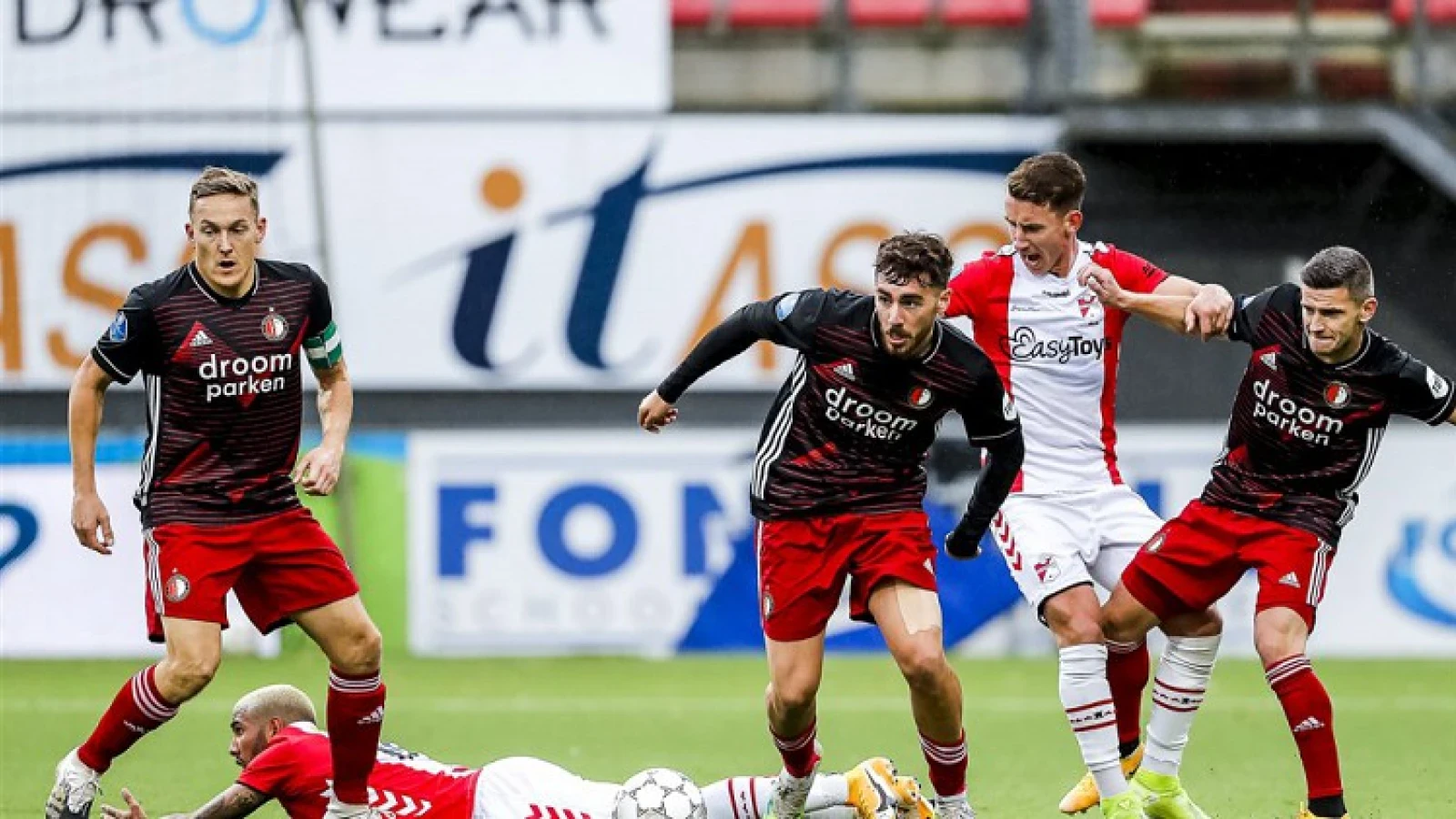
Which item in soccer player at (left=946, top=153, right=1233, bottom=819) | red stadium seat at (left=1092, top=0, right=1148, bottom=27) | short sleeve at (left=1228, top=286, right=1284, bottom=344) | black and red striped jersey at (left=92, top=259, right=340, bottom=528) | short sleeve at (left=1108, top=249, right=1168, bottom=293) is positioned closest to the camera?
black and red striped jersey at (left=92, top=259, right=340, bottom=528)

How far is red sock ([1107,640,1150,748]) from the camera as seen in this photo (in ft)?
23.9

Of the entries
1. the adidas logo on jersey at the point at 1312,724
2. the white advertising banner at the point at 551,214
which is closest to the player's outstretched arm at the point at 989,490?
the adidas logo on jersey at the point at 1312,724

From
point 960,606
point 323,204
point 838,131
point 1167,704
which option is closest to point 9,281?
point 323,204

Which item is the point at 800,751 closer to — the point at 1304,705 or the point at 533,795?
the point at 533,795

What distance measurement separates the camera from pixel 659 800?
6.12 meters

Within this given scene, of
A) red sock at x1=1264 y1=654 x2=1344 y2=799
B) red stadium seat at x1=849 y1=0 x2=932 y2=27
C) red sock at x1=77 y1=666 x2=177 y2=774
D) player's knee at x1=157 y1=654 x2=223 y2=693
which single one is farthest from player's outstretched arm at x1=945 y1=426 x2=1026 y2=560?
red stadium seat at x1=849 y1=0 x2=932 y2=27

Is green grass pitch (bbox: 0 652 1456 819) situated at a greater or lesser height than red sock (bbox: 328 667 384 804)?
lesser

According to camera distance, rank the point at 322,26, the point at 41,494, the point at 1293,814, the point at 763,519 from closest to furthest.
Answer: the point at 763,519 < the point at 1293,814 < the point at 41,494 < the point at 322,26

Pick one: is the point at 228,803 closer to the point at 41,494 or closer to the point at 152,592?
the point at 152,592

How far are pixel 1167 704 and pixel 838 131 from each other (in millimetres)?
8651

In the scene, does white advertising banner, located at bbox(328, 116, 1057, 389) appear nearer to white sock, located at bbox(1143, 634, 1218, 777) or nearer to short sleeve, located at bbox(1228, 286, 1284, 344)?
white sock, located at bbox(1143, 634, 1218, 777)

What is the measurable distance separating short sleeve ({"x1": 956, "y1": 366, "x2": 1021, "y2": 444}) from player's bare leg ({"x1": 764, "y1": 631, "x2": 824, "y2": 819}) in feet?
2.37

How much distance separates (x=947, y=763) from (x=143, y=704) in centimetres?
222

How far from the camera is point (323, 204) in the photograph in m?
14.3
